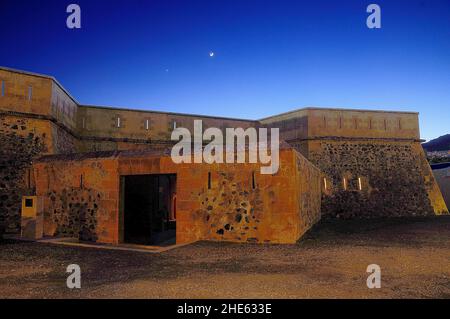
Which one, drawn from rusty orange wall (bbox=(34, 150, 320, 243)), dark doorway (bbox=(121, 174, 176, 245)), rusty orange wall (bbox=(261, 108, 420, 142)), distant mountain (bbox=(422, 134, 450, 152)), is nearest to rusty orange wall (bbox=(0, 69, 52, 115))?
rusty orange wall (bbox=(34, 150, 320, 243))

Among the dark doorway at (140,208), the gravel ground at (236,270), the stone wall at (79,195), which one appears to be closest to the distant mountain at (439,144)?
the gravel ground at (236,270)

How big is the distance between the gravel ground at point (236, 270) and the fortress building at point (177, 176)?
96cm

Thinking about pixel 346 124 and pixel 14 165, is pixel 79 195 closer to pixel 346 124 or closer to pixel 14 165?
pixel 14 165

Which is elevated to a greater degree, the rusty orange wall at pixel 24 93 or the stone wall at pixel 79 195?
the rusty orange wall at pixel 24 93

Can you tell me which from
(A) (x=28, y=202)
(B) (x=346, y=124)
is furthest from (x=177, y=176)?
(B) (x=346, y=124)

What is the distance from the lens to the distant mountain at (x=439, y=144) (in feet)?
140

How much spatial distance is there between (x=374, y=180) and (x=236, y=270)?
14.3 metres

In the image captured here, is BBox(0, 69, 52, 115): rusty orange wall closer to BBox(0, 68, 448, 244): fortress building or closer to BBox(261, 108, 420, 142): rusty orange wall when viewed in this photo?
BBox(0, 68, 448, 244): fortress building

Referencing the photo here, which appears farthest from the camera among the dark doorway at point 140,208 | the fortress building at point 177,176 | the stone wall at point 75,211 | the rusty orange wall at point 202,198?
the dark doorway at point 140,208

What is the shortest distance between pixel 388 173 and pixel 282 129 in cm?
624

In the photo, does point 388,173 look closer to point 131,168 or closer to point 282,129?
point 282,129

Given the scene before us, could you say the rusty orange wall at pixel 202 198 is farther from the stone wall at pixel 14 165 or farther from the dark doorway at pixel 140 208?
the stone wall at pixel 14 165

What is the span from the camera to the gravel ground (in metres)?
3.45

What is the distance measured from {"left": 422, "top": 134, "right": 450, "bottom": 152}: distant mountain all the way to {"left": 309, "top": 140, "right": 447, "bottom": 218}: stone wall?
104 feet
